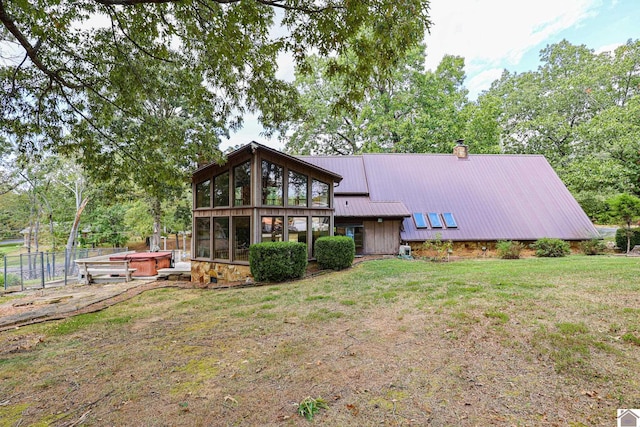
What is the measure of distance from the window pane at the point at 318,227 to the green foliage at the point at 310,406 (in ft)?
27.5

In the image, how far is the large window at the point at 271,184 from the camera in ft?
32.6

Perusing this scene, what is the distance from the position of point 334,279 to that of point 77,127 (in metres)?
7.87

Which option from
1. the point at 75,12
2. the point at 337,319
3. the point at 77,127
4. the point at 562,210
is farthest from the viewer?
the point at 562,210

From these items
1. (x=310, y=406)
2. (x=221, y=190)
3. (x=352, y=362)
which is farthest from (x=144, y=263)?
(x=310, y=406)

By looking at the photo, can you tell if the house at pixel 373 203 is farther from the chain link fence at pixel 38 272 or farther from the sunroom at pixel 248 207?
the chain link fence at pixel 38 272

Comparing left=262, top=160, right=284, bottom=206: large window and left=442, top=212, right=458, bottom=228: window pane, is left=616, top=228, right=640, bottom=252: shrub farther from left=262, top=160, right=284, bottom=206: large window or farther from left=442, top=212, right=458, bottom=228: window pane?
left=262, top=160, right=284, bottom=206: large window

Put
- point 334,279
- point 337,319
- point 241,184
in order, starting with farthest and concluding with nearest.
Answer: point 241,184
point 334,279
point 337,319

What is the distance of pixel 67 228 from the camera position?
25016mm

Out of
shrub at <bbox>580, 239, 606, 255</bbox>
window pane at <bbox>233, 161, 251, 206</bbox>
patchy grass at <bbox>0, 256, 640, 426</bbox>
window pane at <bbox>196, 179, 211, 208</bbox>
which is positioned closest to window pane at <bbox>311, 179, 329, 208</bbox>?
window pane at <bbox>233, 161, 251, 206</bbox>

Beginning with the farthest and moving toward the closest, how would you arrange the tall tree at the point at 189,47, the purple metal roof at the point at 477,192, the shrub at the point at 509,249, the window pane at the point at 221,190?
1. the purple metal roof at the point at 477,192
2. the shrub at the point at 509,249
3. the window pane at the point at 221,190
4. the tall tree at the point at 189,47

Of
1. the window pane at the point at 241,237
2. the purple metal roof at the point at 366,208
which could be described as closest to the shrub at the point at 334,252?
the window pane at the point at 241,237

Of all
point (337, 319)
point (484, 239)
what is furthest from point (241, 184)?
point (484, 239)

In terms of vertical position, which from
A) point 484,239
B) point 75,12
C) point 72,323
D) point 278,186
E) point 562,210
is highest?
point 75,12

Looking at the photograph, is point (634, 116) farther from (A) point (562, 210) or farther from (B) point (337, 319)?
(B) point (337, 319)
